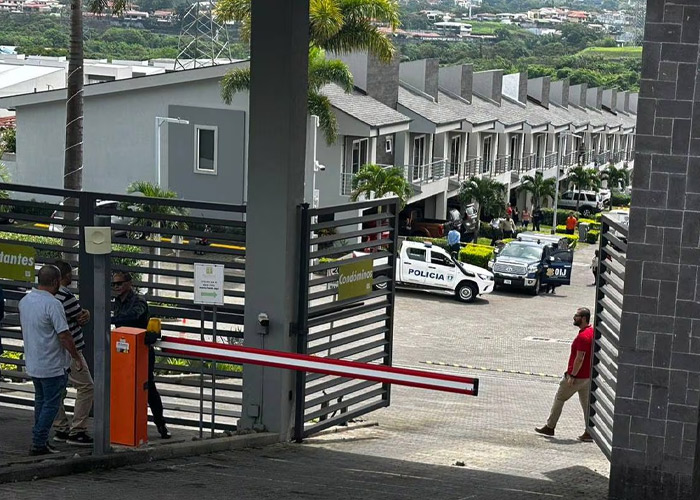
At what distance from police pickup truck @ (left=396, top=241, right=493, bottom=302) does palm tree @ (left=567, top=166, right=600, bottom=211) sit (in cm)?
3405

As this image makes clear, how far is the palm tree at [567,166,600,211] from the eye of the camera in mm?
69375

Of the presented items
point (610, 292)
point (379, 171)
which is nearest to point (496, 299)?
point (379, 171)

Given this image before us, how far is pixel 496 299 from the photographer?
124 ft

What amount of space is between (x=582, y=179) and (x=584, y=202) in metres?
1.40

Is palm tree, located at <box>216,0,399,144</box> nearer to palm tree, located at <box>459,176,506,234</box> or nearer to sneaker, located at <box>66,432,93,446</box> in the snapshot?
palm tree, located at <box>459,176,506,234</box>

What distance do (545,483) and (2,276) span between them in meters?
6.12

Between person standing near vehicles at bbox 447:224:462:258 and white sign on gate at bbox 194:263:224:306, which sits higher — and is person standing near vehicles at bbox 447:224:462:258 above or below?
below

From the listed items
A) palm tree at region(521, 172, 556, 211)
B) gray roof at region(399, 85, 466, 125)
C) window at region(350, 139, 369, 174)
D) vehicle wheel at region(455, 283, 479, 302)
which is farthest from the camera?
palm tree at region(521, 172, 556, 211)

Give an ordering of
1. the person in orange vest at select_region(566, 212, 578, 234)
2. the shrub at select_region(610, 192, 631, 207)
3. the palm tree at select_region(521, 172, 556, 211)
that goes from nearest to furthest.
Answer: the person in orange vest at select_region(566, 212, 578, 234), the palm tree at select_region(521, 172, 556, 211), the shrub at select_region(610, 192, 631, 207)

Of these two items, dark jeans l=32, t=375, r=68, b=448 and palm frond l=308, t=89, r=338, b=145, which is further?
palm frond l=308, t=89, r=338, b=145

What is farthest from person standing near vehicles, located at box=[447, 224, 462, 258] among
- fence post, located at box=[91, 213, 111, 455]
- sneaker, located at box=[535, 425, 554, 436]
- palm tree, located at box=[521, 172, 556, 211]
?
fence post, located at box=[91, 213, 111, 455]

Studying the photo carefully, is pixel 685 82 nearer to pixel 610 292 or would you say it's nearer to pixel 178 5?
pixel 610 292

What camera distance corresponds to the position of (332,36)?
39844 millimetres

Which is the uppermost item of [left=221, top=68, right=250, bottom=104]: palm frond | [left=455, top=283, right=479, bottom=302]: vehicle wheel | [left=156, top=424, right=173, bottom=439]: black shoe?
[left=221, top=68, right=250, bottom=104]: palm frond
